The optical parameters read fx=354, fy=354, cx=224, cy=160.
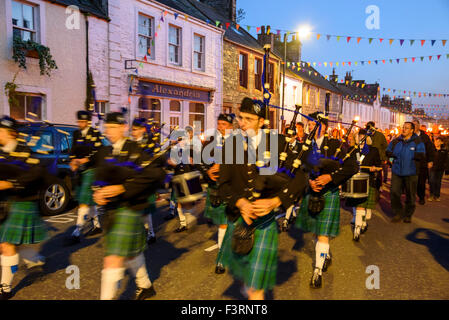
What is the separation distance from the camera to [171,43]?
1614 cm

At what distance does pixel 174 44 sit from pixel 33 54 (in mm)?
6852

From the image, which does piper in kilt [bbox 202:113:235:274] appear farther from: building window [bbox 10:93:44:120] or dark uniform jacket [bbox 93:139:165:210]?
building window [bbox 10:93:44:120]

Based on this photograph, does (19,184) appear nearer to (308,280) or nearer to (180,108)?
(308,280)

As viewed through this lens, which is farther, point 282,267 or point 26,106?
point 26,106

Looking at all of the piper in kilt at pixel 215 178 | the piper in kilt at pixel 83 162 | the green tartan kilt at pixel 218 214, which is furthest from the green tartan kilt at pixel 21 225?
the green tartan kilt at pixel 218 214

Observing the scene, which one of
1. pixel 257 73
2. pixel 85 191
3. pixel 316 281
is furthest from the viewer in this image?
pixel 257 73

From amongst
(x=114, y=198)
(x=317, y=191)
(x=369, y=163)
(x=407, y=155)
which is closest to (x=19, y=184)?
(x=114, y=198)

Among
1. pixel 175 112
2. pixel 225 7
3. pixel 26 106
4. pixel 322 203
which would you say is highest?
pixel 225 7

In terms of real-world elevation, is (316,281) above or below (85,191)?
below

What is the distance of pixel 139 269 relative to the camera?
3.56 metres

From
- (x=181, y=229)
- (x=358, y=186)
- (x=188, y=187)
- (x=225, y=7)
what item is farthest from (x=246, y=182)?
(x=225, y=7)

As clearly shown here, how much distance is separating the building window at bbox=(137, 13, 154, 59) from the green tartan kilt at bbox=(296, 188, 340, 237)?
12240 mm

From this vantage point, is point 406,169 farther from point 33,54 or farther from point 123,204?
point 33,54
